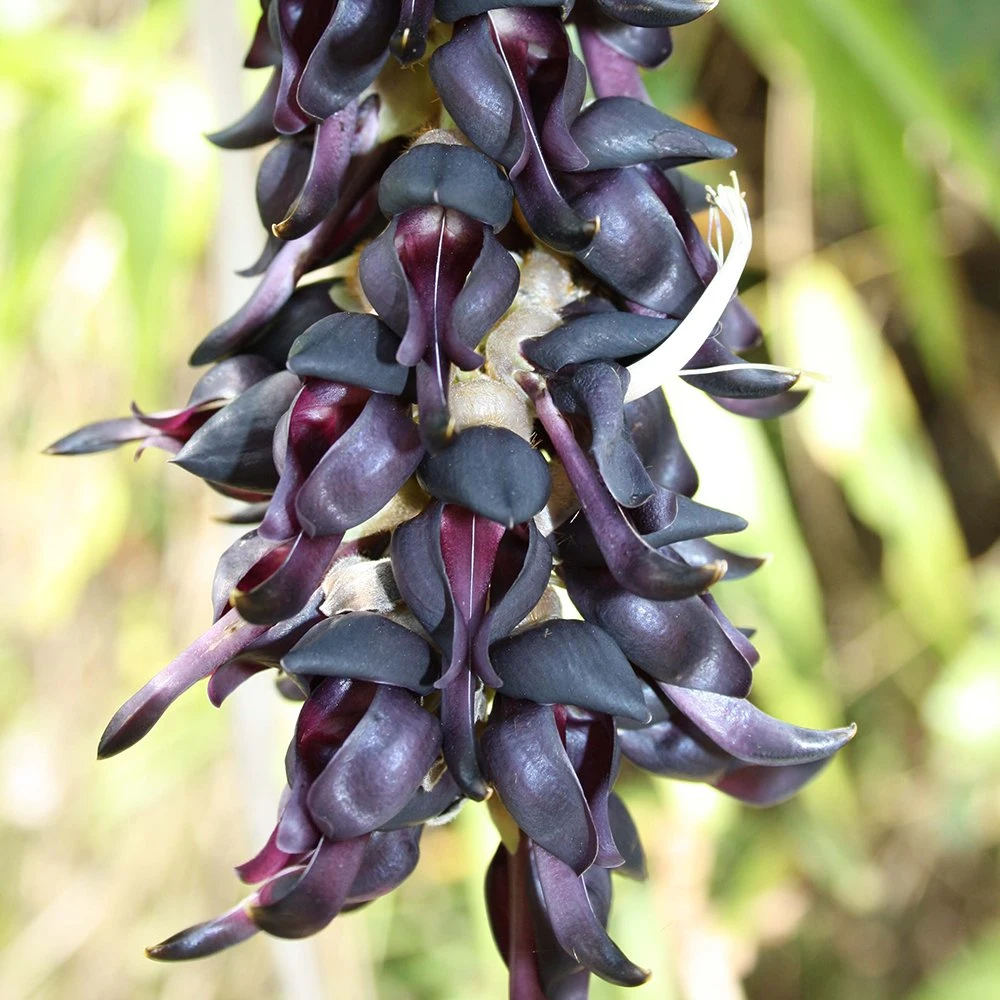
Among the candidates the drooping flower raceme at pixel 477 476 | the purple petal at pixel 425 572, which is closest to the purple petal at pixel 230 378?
the drooping flower raceme at pixel 477 476

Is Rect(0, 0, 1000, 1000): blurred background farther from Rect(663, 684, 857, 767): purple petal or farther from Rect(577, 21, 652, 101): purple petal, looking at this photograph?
Rect(663, 684, 857, 767): purple petal

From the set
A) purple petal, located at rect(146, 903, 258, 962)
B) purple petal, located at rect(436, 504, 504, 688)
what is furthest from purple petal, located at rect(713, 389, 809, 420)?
purple petal, located at rect(146, 903, 258, 962)

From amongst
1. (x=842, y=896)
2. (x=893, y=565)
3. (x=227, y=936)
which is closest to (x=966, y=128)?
(x=227, y=936)

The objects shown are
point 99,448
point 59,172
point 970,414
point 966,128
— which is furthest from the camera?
point 970,414

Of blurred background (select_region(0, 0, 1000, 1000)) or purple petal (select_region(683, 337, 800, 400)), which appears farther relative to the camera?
blurred background (select_region(0, 0, 1000, 1000))

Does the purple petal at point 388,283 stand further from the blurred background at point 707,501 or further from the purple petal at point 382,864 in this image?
the blurred background at point 707,501

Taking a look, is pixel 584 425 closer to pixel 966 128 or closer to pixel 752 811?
pixel 966 128
